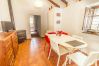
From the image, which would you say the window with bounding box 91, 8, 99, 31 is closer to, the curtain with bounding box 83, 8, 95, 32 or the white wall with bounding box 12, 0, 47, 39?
the curtain with bounding box 83, 8, 95, 32

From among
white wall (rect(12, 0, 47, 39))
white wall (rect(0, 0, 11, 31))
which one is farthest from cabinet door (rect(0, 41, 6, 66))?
white wall (rect(12, 0, 47, 39))

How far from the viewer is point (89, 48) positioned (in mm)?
2895

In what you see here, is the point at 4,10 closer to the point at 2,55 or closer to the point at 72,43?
the point at 2,55

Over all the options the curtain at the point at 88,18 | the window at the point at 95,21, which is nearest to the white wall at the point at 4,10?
the curtain at the point at 88,18

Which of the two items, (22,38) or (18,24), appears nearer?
(22,38)

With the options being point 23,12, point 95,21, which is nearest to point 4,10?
point 23,12

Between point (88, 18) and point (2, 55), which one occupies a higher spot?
point (88, 18)

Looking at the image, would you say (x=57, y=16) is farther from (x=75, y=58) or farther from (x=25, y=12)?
(x=75, y=58)

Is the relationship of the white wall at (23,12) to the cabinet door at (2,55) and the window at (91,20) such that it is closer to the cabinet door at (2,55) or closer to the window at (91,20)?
the window at (91,20)

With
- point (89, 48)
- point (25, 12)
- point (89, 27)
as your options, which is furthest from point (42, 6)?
point (89, 48)

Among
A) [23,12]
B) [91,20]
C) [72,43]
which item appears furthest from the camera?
[23,12]

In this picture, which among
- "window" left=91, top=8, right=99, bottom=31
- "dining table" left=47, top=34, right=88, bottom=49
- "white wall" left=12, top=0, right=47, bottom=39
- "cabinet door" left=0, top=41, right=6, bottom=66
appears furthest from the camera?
"white wall" left=12, top=0, right=47, bottom=39

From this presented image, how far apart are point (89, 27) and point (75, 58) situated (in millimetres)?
1945

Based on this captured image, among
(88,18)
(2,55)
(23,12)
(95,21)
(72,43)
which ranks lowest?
(2,55)
